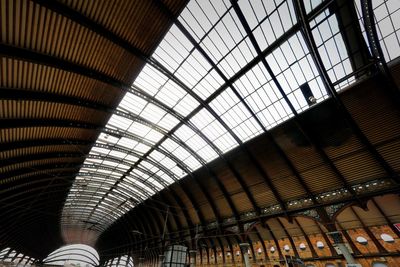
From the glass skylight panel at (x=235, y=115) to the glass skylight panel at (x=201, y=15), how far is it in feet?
15.9

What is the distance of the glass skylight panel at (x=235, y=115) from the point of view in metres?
16.2

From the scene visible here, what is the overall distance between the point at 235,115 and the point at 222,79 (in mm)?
3503

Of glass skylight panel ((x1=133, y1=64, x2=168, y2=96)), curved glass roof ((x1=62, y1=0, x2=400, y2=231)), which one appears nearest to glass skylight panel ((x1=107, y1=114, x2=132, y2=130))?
curved glass roof ((x1=62, y1=0, x2=400, y2=231))

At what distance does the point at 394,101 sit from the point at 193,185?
827 inches

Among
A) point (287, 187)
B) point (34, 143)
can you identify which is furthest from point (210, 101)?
point (34, 143)

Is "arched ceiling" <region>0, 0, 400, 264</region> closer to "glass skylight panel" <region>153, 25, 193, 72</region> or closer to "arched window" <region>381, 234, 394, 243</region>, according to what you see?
"glass skylight panel" <region>153, 25, 193, 72</region>

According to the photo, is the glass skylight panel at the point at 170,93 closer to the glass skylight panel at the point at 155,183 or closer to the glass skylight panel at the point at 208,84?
the glass skylight panel at the point at 208,84

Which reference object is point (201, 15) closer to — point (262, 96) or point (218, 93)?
point (218, 93)

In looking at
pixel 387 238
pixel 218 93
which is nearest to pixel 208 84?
pixel 218 93

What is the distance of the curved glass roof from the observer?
39.0 feet

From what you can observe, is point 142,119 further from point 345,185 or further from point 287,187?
point 345,185

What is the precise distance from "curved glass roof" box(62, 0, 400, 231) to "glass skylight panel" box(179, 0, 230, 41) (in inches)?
2.0

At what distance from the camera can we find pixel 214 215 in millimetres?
26688

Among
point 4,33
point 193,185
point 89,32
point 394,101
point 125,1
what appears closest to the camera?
point 4,33
